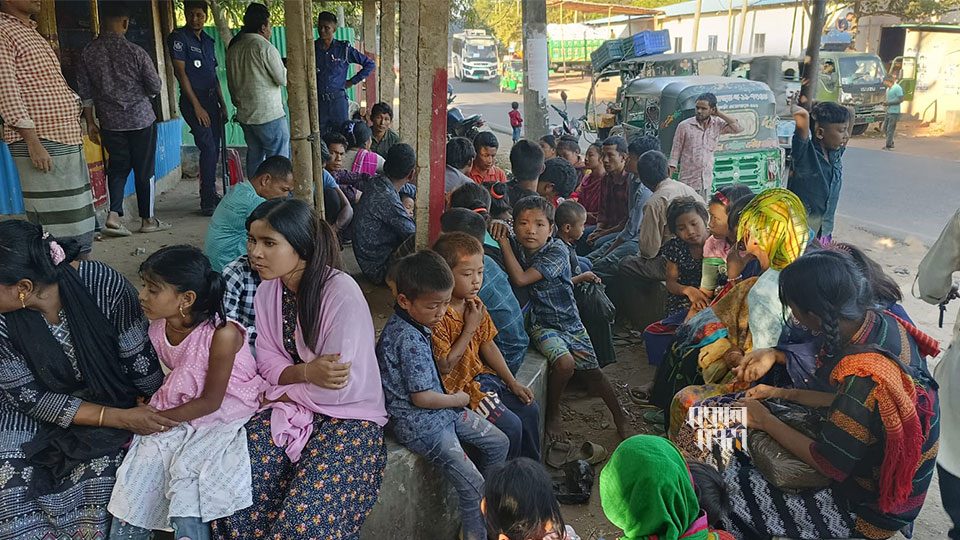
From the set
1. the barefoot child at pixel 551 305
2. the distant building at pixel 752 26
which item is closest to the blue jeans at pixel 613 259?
the barefoot child at pixel 551 305

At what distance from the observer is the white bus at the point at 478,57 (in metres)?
37.1

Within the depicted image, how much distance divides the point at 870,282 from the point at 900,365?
364 mm

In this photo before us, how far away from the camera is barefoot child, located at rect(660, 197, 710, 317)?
4.40 m

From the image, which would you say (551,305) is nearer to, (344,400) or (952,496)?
(344,400)

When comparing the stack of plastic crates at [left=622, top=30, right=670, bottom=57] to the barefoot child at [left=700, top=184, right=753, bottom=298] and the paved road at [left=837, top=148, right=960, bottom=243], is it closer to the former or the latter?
the paved road at [left=837, top=148, right=960, bottom=243]

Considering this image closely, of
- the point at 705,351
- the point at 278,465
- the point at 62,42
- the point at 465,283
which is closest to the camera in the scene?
the point at 278,465

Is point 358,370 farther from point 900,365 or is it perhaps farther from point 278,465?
point 900,365

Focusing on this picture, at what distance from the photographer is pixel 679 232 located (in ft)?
14.6

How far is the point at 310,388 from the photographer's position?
8.28 ft

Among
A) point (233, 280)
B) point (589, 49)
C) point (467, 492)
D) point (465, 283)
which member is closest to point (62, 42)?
point (233, 280)

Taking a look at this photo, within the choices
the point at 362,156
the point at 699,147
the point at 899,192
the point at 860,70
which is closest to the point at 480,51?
the point at 860,70

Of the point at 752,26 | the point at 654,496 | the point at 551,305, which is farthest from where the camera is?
the point at 752,26

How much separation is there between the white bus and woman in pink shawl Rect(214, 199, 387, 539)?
3587 cm

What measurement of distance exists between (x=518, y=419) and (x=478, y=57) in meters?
35.8
